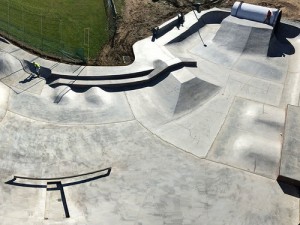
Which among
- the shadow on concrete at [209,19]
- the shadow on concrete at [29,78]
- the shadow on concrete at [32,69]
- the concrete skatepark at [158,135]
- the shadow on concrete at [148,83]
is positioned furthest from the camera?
the shadow on concrete at [209,19]

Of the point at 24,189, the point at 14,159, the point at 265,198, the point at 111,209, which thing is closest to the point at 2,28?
the point at 14,159

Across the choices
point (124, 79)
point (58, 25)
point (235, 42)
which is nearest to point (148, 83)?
point (124, 79)

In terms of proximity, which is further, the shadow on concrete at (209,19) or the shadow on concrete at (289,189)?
the shadow on concrete at (209,19)

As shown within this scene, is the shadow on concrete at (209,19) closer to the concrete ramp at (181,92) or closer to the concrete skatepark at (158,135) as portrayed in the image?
the concrete skatepark at (158,135)

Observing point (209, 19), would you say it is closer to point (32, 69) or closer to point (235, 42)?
point (235, 42)

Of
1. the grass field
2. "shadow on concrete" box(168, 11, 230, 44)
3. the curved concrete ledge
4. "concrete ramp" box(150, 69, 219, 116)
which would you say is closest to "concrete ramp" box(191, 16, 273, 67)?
"shadow on concrete" box(168, 11, 230, 44)

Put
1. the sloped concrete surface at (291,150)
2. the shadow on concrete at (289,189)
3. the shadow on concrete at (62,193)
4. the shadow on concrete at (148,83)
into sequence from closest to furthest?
the shadow on concrete at (62,193) < the shadow on concrete at (289,189) < the sloped concrete surface at (291,150) < the shadow on concrete at (148,83)

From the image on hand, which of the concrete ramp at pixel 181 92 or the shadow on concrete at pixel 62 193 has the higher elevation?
the concrete ramp at pixel 181 92

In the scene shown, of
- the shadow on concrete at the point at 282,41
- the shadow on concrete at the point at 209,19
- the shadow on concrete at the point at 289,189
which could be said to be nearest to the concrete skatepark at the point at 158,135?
the shadow on concrete at the point at 289,189
